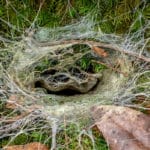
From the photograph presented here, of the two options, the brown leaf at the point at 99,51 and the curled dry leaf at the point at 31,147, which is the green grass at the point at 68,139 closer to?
the curled dry leaf at the point at 31,147

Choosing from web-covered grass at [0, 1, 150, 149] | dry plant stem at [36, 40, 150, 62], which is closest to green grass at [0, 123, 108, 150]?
web-covered grass at [0, 1, 150, 149]

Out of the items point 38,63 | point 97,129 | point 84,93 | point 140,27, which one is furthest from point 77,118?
point 140,27

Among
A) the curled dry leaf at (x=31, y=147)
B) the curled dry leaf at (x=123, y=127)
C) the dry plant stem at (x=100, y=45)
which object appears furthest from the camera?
the dry plant stem at (x=100, y=45)

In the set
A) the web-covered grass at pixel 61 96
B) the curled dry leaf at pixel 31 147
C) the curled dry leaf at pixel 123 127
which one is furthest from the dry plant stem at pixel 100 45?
the curled dry leaf at pixel 31 147

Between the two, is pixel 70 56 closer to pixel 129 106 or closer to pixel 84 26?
pixel 84 26

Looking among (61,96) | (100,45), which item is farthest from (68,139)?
(100,45)

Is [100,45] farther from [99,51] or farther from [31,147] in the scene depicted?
[31,147]
